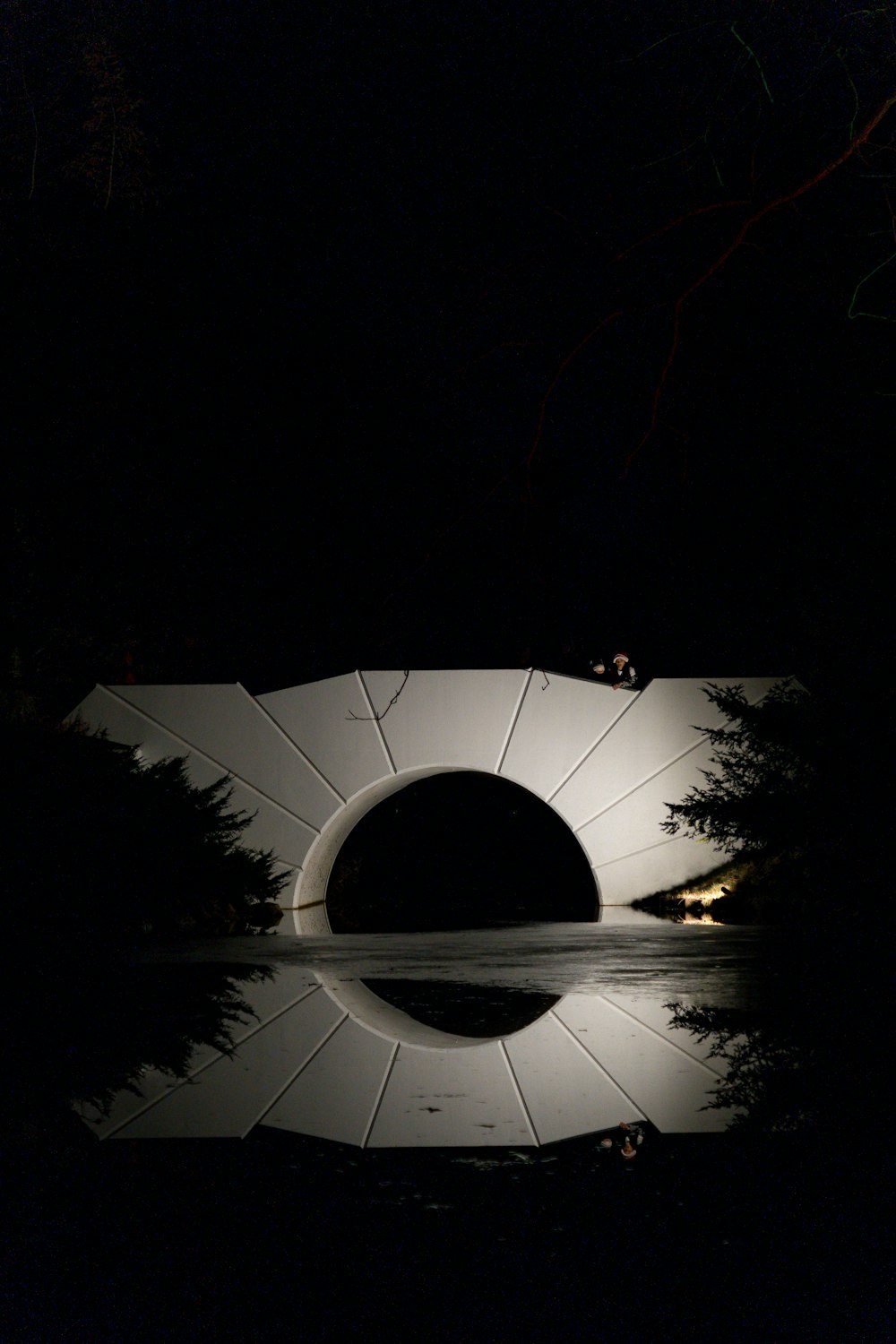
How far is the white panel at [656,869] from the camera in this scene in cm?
1480

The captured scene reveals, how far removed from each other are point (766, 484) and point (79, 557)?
906 centimetres

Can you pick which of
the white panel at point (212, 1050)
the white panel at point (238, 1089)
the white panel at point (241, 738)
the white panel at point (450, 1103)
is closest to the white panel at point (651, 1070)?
the white panel at point (450, 1103)

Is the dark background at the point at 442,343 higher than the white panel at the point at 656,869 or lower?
higher

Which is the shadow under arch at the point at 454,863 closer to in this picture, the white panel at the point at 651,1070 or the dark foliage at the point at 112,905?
the dark foliage at the point at 112,905

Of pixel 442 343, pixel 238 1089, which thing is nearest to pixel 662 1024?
pixel 238 1089

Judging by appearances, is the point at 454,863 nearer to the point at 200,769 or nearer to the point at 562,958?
the point at 200,769

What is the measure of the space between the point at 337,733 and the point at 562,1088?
1109 cm

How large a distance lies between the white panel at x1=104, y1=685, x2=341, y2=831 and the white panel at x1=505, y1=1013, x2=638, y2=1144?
10.0 meters

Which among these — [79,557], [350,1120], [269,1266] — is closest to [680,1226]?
[269,1266]

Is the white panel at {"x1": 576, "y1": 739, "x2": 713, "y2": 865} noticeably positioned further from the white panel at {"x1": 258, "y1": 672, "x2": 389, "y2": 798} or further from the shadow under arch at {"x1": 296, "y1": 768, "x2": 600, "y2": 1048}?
the white panel at {"x1": 258, "y1": 672, "x2": 389, "y2": 798}

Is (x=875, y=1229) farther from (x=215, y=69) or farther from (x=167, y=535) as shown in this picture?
(x=167, y=535)

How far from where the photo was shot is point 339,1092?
3.96 m

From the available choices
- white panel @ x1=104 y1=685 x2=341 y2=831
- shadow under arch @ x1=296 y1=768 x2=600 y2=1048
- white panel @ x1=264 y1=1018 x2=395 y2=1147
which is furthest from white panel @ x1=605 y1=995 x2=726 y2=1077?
white panel @ x1=104 y1=685 x2=341 y2=831

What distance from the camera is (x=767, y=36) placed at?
6086 millimetres
